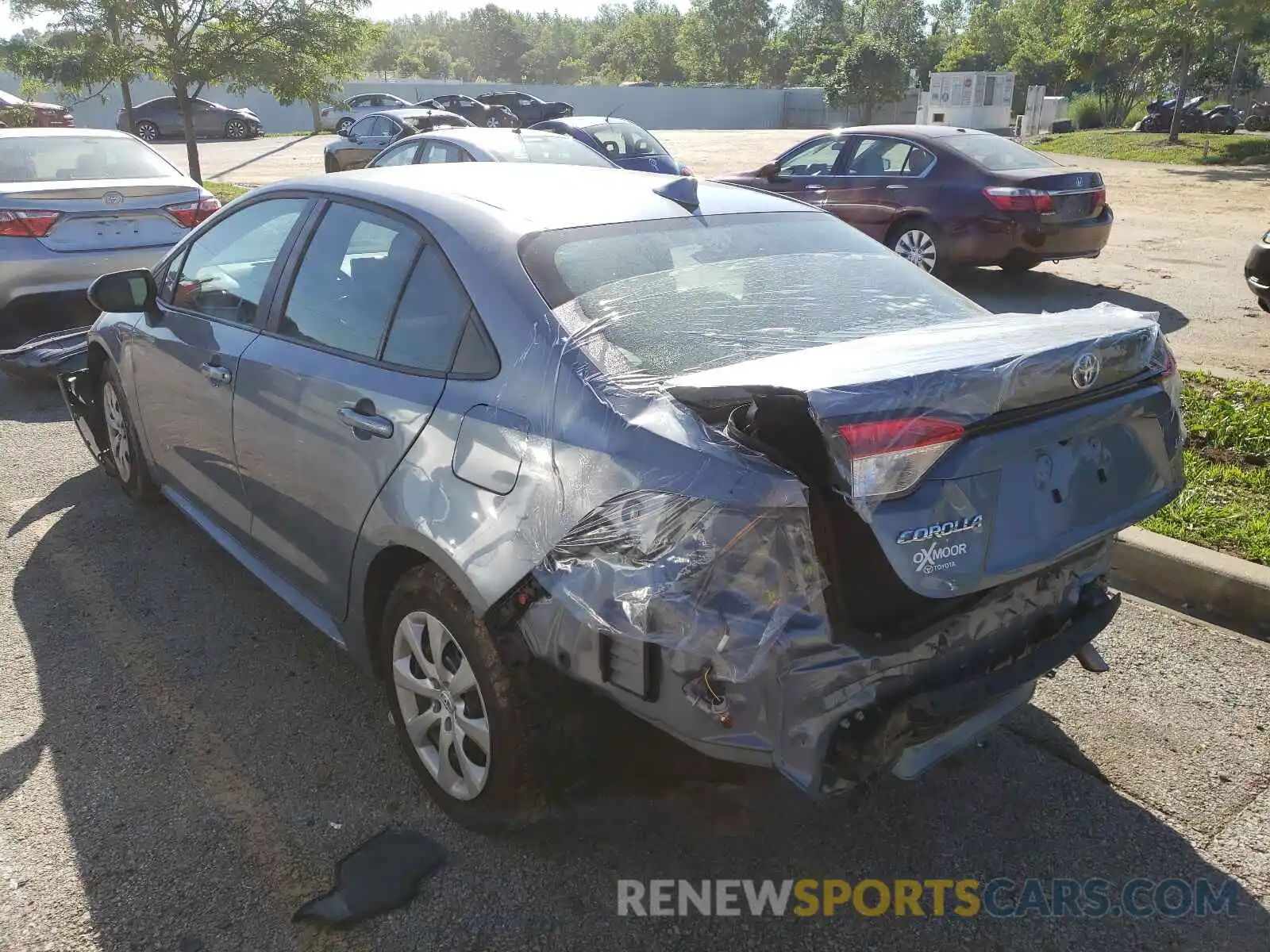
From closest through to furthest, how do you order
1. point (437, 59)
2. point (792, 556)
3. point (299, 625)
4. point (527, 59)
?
1. point (792, 556)
2. point (299, 625)
3. point (437, 59)
4. point (527, 59)

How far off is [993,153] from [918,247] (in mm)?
1159

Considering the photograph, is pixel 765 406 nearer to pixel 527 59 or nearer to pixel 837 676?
pixel 837 676

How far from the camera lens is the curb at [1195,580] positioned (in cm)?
388

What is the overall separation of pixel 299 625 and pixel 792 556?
8.25ft

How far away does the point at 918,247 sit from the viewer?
9.71 m

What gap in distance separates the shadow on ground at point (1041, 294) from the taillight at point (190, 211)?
21.9 feet

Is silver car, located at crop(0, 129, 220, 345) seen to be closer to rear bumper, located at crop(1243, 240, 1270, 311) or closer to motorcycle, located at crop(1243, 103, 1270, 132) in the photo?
rear bumper, located at crop(1243, 240, 1270, 311)

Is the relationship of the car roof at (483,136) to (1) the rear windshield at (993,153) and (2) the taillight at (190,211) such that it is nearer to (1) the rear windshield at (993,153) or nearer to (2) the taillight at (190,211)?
(2) the taillight at (190,211)

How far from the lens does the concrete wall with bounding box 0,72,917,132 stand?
53438 millimetres

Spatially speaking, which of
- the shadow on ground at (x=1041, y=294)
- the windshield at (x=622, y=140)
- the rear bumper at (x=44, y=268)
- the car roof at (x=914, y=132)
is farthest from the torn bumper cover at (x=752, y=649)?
the windshield at (x=622, y=140)

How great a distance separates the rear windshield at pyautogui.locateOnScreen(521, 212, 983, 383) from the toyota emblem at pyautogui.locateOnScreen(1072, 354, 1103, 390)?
0.58 m

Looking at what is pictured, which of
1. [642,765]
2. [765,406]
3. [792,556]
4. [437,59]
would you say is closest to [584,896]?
[642,765]

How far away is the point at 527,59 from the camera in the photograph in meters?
132

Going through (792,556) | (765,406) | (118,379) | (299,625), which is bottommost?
(299,625)
